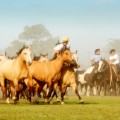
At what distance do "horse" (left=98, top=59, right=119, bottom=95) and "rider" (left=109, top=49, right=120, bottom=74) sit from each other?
0.24 m

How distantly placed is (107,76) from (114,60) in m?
1.89

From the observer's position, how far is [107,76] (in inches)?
1261

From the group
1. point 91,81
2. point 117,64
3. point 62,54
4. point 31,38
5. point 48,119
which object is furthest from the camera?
point 31,38

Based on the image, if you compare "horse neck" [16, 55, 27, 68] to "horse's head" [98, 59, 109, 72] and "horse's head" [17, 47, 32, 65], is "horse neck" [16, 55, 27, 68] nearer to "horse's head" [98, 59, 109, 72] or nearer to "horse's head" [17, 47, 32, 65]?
"horse's head" [17, 47, 32, 65]

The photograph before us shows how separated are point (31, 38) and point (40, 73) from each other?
136937mm

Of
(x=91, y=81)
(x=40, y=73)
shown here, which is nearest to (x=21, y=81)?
(x=40, y=73)

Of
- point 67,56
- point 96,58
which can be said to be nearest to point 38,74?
point 67,56

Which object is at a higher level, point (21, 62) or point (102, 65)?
point (102, 65)

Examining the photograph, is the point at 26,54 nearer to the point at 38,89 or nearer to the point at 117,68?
the point at 38,89

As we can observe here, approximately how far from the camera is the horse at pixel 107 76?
31141 mm

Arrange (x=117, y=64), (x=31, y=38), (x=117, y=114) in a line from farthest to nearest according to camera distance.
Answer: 1. (x=31, y=38)
2. (x=117, y=64)
3. (x=117, y=114)

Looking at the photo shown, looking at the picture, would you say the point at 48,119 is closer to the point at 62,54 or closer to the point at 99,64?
the point at 62,54

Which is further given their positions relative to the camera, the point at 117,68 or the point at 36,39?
the point at 36,39

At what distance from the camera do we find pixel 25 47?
746 inches
